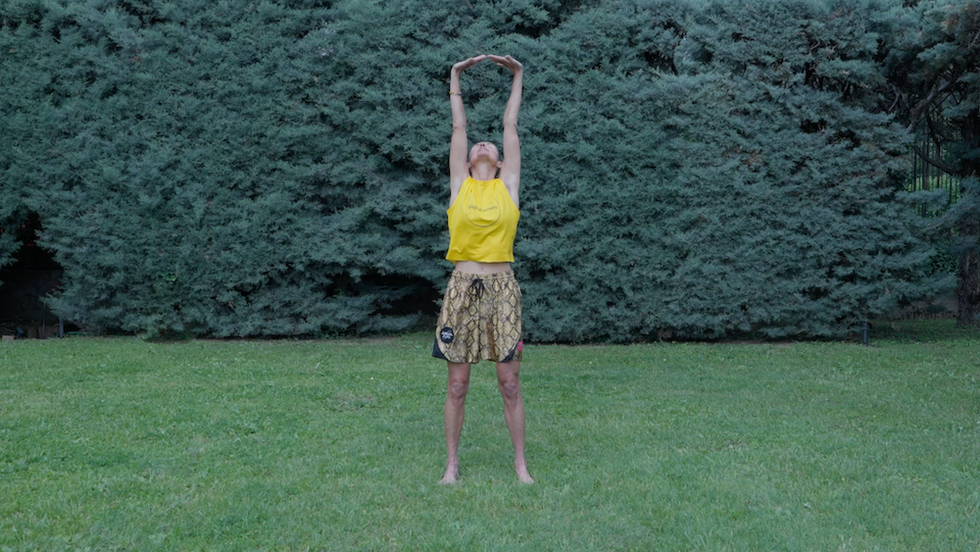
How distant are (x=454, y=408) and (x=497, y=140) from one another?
529 cm

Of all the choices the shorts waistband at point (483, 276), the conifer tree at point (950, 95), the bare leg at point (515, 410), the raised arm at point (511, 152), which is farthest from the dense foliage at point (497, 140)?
the bare leg at point (515, 410)

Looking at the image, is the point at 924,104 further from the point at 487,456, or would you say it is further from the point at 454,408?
the point at 454,408

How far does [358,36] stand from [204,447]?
5.73m

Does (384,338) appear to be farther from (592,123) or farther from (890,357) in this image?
(890,357)

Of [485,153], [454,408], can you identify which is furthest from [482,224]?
[454,408]

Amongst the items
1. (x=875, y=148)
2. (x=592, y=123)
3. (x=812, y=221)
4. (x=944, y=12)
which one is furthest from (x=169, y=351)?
(x=944, y=12)

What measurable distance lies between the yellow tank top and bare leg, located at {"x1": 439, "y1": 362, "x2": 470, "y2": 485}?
599 mm

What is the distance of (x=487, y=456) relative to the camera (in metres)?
4.88

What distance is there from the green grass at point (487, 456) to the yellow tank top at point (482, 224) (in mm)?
1202

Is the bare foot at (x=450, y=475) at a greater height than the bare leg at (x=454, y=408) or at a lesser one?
lesser

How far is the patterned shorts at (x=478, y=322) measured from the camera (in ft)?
14.3

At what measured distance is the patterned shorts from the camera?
14.3 feet

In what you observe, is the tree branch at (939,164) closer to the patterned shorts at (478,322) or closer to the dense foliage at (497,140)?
the dense foliage at (497,140)

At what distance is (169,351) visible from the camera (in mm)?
8766
